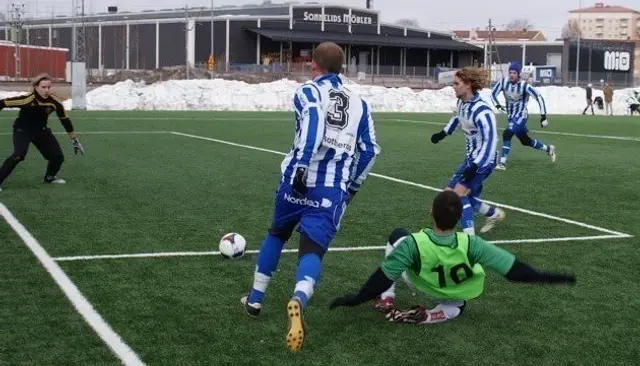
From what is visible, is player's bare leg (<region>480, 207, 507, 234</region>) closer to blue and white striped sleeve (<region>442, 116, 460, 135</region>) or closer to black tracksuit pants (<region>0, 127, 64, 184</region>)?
blue and white striped sleeve (<region>442, 116, 460, 135</region>)

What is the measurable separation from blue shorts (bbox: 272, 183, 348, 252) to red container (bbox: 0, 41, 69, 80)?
237ft

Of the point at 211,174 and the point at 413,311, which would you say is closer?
the point at 413,311

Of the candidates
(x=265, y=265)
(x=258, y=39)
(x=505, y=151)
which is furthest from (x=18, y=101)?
(x=258, y=39)

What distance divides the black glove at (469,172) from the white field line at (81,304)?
4105 millimetres

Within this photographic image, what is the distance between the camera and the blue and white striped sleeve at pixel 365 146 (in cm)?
677

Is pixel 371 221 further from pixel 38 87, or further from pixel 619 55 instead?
pixel 619 55

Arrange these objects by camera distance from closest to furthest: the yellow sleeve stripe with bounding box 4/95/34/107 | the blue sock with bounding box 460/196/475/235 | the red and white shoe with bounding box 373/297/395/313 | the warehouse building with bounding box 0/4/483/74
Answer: the red and white shoe with bounding box 373/297/395/313, the blue sock with bounding box 460/196/475/235, the yellow sleeve stripe with bounding box 4/95/34/107, the warehouse building with bounding box 0/4/483/74

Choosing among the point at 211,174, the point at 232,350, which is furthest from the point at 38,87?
the point at 232,350

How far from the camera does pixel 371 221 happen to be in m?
11.6

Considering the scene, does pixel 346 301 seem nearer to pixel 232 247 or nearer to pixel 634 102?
pixel 232 247

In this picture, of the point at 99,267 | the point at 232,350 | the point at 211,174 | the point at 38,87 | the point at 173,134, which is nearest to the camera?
the point at 232,350

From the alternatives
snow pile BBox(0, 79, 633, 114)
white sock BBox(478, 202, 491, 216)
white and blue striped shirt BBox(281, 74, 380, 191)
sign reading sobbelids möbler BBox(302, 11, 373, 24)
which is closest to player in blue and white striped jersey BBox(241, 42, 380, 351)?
white and blue striped shirt BBox(281, 74, 380, 191)

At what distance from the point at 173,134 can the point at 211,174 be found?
1054cm

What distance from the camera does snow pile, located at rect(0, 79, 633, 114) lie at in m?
49.7
